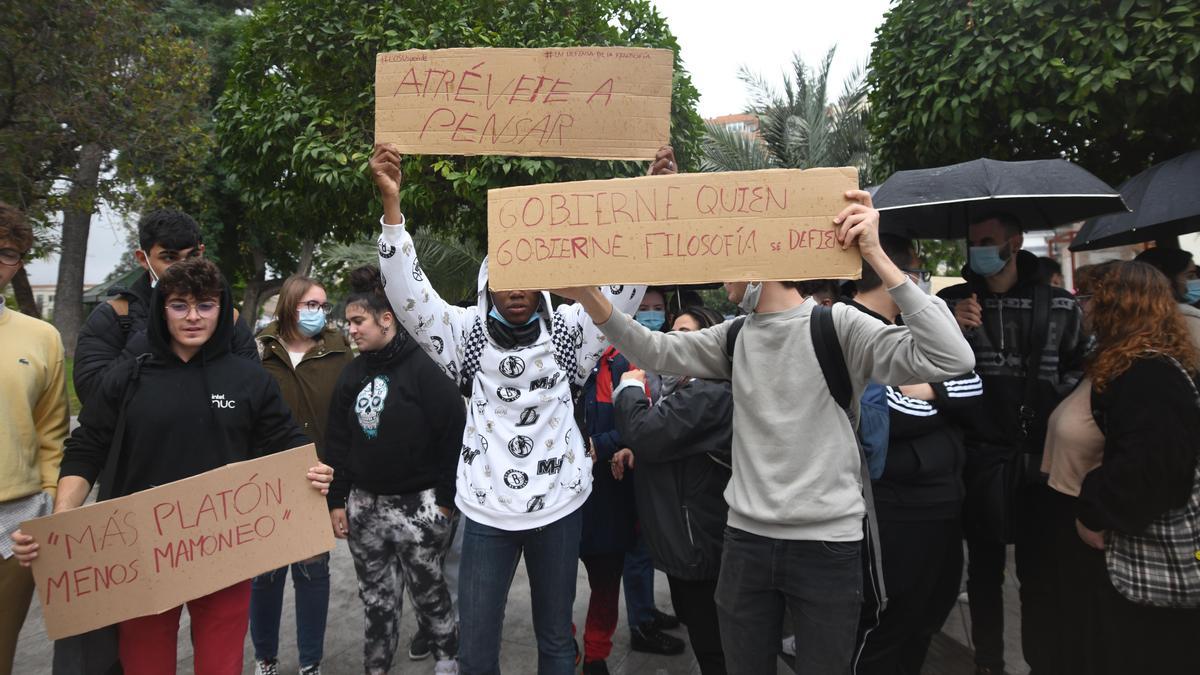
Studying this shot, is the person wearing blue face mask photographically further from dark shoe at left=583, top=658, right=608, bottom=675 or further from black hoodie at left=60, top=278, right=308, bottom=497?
black hoodie at left=60, top=278, right=308, bottom=497

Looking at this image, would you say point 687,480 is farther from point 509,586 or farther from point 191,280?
point 191,280

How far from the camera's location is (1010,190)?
2674 mm

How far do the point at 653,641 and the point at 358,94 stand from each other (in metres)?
4.75

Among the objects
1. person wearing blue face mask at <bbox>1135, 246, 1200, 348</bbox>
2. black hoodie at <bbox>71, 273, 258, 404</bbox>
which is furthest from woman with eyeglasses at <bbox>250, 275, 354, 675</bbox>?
person wearing blue face mask at <bbox>1135, 246, 1200, 348</bbox>

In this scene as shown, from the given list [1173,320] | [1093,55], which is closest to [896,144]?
[1093,55]

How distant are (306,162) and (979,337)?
5.00m

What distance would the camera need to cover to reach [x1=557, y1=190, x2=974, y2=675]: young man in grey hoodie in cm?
201

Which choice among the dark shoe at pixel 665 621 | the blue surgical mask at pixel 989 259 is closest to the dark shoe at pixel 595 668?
the dark shoe at pixel 665 621

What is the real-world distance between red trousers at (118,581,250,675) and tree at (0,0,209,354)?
7.15 metres

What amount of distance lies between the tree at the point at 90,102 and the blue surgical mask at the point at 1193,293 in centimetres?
958

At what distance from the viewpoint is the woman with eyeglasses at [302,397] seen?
317 cm

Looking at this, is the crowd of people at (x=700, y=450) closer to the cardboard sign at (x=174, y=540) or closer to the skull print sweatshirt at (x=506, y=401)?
the skull print sweatshirt at (x=506, y=401)

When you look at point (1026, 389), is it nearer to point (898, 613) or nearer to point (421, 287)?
point (898, 613)

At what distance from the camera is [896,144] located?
455 cm
